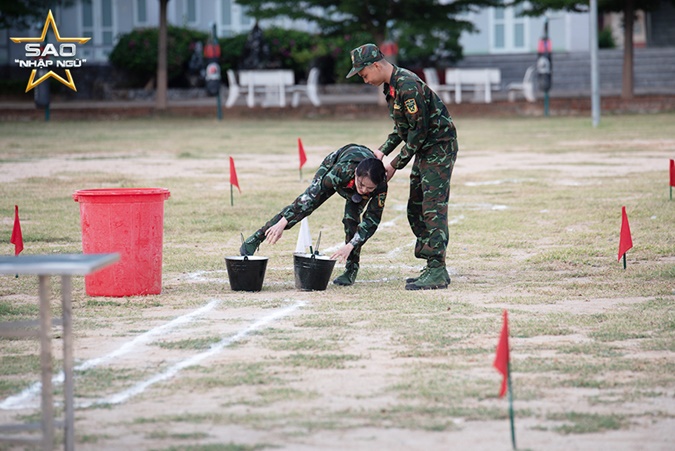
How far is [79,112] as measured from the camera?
120 ft

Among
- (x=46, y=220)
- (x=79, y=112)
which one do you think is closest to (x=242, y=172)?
(x=46, y=220)

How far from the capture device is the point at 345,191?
30.2 ft

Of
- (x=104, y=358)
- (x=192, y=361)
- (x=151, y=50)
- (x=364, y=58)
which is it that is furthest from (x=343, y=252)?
(x=151, y=50)

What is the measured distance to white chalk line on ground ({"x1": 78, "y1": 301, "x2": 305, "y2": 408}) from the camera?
604 centimetres

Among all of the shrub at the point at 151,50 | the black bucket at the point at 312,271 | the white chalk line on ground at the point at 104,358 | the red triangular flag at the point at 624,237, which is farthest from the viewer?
the shrub at the point at 151,50

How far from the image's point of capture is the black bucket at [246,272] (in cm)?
894

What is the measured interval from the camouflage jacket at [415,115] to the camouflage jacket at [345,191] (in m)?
0.28

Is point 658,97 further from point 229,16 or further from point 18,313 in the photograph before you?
point 18,313

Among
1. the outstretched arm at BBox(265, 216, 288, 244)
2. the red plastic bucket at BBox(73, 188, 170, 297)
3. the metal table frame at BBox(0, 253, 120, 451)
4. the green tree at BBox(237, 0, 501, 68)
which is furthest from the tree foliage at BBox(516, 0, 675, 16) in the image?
the metal table frame at BBox(0, 253, 120, 451)

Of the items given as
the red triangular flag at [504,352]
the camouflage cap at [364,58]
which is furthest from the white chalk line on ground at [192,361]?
the red triangular flag at [504,352]

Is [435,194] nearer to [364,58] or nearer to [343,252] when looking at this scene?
[343,252]

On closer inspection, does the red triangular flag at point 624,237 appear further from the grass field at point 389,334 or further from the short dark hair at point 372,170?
the short dark hair at point 372,170

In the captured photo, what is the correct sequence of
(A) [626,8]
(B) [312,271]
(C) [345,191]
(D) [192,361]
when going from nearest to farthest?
(D) [192,361], (B) [312,271], (C) [345,191], (A) [626,8]

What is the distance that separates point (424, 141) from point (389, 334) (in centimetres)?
209
